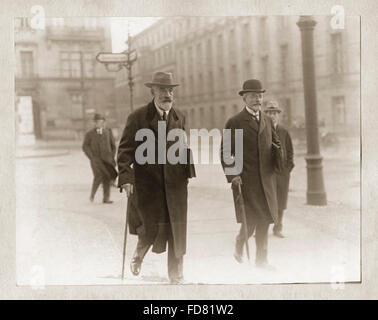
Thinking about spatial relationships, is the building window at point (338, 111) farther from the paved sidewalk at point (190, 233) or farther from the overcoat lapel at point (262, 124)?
the overcoat lapel at point (262, 124)

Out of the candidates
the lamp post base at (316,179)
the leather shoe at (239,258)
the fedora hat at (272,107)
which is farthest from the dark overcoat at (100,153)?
the lamp post base at (316,179)

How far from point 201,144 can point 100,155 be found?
1010 mm

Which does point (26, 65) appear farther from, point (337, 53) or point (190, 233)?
point (337, 53)

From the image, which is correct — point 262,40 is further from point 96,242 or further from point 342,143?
point 96,242

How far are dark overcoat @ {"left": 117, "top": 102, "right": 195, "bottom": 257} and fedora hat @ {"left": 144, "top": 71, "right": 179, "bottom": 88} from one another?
21 centimetres

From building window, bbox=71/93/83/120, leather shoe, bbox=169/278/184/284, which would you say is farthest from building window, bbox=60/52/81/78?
leather shoe, bbox=169/278/184/284

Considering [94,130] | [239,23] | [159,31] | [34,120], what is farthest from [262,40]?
[34,120]

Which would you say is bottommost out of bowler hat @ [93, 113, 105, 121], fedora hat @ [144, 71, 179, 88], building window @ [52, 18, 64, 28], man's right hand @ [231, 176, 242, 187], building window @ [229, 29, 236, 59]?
man's right hand @ [231, 176, 242, 187]

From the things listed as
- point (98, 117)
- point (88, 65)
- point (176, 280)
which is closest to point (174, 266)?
point (176, 280)

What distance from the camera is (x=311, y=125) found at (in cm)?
625

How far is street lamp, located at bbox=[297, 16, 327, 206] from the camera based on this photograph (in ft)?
20.1

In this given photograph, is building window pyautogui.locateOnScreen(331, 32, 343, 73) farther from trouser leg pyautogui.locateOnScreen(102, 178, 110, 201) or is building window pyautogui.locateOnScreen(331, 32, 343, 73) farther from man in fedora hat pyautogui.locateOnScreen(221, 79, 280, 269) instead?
trouser leg pyautogui.locateOnScreen(102, 178, 110, 201)

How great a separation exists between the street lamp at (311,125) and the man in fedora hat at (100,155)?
6.36 feet

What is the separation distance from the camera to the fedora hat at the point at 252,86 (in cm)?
602
